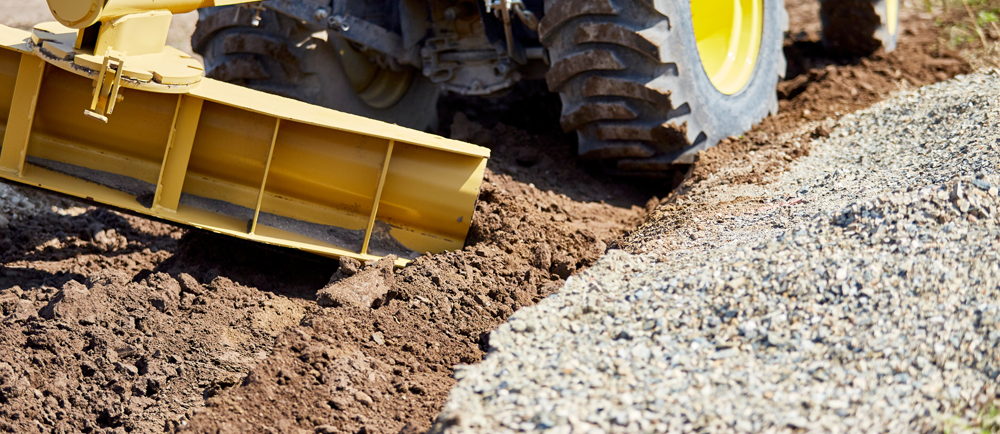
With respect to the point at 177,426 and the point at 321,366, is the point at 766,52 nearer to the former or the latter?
the point at 321,366

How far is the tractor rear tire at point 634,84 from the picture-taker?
12.0 feet

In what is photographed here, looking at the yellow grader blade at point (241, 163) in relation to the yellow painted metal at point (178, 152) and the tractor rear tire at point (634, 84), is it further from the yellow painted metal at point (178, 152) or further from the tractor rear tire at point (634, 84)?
the tractor rear tire at point (634, 84)

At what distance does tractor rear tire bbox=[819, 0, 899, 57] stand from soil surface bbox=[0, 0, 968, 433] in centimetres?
242

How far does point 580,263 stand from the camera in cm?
330

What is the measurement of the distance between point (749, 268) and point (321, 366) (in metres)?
1.39

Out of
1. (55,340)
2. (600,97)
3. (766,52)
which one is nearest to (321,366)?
(55,340)

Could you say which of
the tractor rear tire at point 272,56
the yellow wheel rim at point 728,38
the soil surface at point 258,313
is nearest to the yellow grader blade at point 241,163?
the soil surface at point 258,313

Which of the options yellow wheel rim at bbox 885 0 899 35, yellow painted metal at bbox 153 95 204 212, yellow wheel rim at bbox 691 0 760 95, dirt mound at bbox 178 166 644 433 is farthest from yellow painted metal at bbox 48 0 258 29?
yellow wheel rim at bbox 885 0 899 35

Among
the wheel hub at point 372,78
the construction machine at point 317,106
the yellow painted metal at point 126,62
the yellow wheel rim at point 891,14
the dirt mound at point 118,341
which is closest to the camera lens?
the dirt mound at point 118,341

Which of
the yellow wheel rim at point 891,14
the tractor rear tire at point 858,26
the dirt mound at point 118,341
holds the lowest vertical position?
the dirt mound at point 118,341

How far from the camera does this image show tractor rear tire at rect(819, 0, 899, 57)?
5910 millimetres

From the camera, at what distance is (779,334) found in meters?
2.03

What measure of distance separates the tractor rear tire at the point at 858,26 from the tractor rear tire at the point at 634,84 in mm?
2289

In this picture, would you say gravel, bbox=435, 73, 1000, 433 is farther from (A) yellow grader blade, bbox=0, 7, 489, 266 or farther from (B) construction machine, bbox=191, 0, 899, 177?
(B) construction machine, bbox=191, 0, 899, 177
